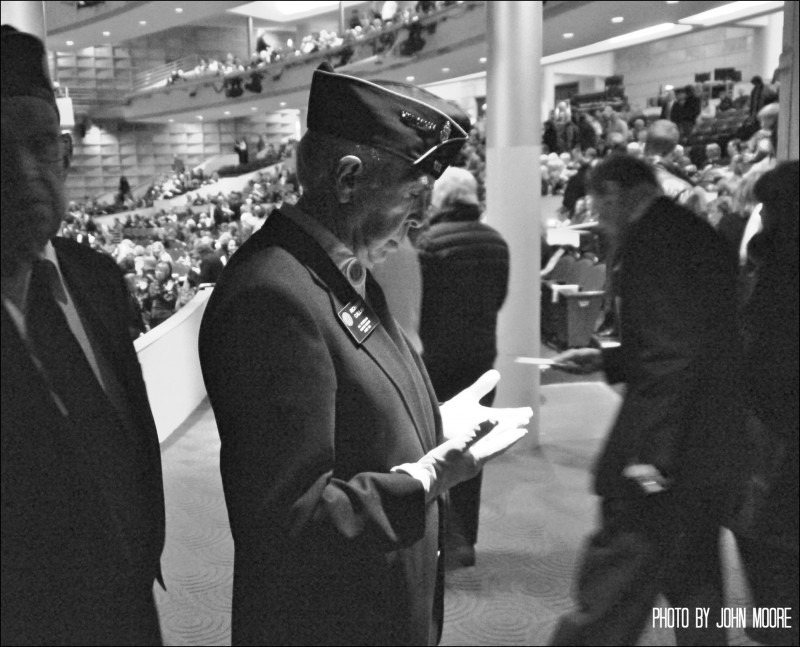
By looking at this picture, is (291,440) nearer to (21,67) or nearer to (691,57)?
(21,67)

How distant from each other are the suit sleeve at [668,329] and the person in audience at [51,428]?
1.19 m

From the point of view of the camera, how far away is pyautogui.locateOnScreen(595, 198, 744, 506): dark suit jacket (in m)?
1.58

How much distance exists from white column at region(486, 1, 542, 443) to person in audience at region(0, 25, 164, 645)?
360 cm

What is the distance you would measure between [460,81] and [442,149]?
66.6ft

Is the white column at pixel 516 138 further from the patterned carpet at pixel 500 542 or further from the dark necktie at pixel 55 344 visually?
the dark necktie at pixel 55 344

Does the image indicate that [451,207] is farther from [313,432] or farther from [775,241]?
[313,432]

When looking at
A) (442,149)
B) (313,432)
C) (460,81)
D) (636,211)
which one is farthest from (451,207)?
(460,81)

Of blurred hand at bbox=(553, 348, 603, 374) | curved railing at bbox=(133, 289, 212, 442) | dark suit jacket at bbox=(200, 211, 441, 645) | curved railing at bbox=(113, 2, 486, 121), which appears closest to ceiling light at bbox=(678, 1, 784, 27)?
curved railing at bbox=(113, 2, 486, 121)

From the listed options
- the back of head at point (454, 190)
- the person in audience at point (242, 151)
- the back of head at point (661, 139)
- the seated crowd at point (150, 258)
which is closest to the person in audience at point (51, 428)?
the seated crowd at point (150, 258)

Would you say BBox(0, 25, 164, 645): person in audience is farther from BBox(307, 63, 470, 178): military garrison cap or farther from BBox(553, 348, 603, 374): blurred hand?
BBox(553, 348, 603, 374): blurred hand

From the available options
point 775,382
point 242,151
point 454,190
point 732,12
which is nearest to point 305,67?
point 242,151

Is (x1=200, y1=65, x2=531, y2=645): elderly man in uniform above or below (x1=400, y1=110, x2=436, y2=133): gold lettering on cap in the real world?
below

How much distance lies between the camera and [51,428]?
679 mm

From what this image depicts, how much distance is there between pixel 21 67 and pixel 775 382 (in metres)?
1.22
